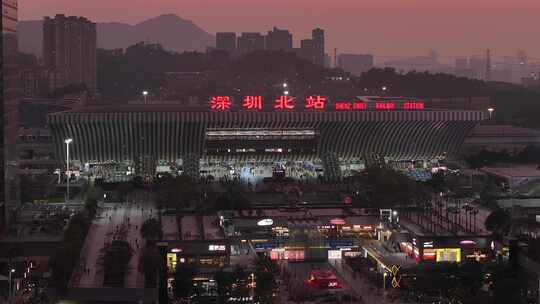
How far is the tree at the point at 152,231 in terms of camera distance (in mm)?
20188

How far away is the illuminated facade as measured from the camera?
3142 cm

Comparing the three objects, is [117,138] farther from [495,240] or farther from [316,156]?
[495,240]

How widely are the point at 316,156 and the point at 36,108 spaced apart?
11.9 metres

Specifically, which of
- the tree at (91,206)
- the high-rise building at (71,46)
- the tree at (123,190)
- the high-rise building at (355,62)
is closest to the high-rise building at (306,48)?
the high-rise building at (355,62)

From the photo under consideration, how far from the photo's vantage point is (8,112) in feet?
70.1

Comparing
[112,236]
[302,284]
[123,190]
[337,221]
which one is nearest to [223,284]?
[302,284]

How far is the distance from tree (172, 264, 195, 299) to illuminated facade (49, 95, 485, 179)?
47.1 feet

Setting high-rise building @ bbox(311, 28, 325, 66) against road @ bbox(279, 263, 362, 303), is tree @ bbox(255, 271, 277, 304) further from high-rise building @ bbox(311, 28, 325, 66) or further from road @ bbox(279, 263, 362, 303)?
high-rise building @ bbox(311, 28, 325, 66)

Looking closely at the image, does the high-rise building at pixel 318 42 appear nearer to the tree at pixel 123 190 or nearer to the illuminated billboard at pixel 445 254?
the tree at pixel 123 190

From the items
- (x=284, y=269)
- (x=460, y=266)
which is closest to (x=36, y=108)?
(x=284, y=269)

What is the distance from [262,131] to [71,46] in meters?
32.4

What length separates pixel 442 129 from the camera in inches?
1292

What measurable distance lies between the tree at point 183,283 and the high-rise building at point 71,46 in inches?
1762

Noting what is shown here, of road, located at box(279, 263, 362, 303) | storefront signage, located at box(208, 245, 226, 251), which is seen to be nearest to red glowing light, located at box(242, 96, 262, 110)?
road, located at box(279, 263, 362, 303)
